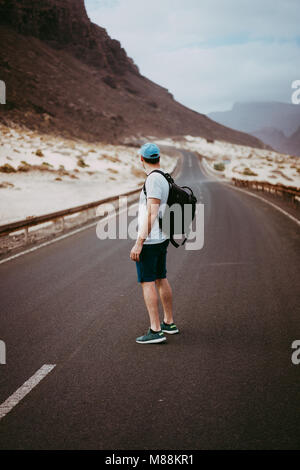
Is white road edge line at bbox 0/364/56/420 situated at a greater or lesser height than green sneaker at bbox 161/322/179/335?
lesser

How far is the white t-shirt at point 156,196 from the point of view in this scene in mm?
4371

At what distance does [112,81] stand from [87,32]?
23142 mm

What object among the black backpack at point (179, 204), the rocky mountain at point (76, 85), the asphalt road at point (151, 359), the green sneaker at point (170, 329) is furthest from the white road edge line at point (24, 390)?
the rocky mountain at point (76, 85)

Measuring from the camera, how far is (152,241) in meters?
4.62

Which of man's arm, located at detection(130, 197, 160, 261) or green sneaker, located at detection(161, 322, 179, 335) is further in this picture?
green sneaker, located at detection(161, 322, 179, 335)

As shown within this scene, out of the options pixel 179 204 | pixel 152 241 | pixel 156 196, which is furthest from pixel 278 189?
pixel 156 196

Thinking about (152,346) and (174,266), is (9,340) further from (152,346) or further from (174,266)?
(174,266)

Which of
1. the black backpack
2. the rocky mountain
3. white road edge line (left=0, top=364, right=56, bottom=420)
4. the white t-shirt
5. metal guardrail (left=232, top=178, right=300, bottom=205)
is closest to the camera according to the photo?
white road edge line (left=0, top=364, right=56, bottom=420)

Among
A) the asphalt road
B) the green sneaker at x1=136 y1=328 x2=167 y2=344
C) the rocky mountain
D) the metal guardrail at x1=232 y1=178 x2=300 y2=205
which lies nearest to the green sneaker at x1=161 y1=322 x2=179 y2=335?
the asphalt road

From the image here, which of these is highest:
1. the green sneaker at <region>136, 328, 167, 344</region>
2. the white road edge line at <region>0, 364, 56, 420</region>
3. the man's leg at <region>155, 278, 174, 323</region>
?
the man's leg at <region>155, 278, 174, 323</region>

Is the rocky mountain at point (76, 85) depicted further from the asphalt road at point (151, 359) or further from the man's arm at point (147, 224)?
the man's arm at point (147, 224)

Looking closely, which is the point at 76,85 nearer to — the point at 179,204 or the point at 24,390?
the point at 179,204

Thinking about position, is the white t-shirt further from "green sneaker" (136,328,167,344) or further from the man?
"green sneaker" (136,328,167,344)

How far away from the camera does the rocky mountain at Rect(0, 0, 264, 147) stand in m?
87.1
